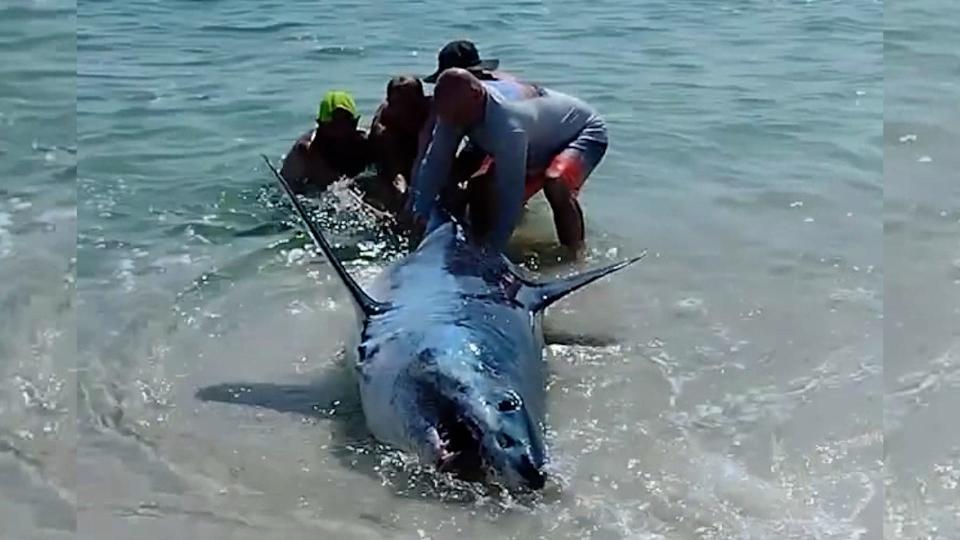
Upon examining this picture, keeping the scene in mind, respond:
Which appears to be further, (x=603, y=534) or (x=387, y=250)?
(x=387, y=250)

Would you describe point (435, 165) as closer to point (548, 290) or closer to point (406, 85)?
point (548, 290)

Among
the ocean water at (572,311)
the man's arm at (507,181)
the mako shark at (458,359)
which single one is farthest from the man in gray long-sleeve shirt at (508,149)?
the mako shark at (458,359)

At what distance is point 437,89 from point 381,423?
1.82 metres

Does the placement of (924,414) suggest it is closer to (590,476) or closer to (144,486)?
(590,476)

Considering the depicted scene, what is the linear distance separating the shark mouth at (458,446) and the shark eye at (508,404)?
0.31ft

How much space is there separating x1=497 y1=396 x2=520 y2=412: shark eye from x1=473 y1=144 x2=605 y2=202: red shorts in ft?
7.71

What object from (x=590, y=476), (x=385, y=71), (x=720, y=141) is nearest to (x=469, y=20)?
(x=385, y=71)

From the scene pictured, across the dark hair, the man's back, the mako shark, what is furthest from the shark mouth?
the dark hair

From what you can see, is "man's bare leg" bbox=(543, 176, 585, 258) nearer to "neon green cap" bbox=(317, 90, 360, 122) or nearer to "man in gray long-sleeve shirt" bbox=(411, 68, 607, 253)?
"man in gray long-sleeve shirt" bbox=(411, 68, 607, 253)

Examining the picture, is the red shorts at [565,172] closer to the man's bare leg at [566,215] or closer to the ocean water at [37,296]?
the man's bare leg at [566,215]

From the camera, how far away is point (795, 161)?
7.86m

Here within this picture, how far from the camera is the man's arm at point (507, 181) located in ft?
19.4

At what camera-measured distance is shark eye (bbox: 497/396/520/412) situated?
4.18 m

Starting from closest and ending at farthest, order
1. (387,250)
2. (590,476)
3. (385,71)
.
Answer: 1. (590,476)
2. (387,250)
3. (385,71)
